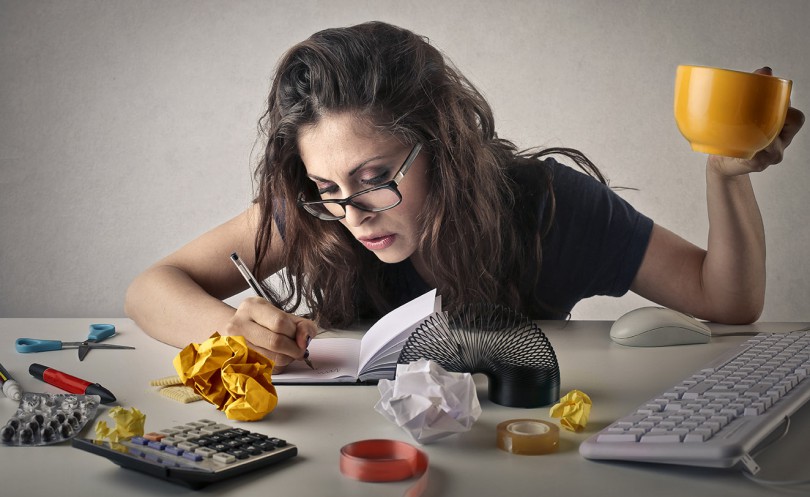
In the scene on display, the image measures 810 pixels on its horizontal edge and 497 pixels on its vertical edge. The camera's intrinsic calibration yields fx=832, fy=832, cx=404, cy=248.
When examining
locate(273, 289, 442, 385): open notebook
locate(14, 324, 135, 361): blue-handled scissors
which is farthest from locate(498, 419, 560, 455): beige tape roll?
locate(14, 324, 135, 361): blue-handled scissors

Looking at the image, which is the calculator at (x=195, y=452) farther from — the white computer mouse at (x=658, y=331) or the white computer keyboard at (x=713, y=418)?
the white computer mouse at (x=658, y=331)

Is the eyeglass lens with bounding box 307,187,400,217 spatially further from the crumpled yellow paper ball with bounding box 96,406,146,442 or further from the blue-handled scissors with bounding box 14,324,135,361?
the crumpled yellow paper ball with bounding box 96,406,146,442

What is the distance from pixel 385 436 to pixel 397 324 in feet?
0.85

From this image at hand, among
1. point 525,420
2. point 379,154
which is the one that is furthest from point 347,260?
point 525,420

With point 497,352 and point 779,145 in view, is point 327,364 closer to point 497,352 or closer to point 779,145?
point 497,352

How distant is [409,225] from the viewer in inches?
56.2

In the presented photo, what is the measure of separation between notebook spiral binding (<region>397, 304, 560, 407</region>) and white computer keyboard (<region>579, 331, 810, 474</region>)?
0.13 metres

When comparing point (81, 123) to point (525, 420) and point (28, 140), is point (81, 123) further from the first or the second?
point (525, 420)

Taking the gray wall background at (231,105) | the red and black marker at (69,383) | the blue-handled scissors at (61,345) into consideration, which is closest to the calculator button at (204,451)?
the red and black marker at (69,383)

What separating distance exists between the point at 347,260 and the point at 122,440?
778 mm

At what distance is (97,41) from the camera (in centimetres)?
377

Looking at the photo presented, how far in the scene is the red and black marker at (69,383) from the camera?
998 mm

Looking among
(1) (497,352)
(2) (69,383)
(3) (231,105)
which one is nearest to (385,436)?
(1) (497,352)

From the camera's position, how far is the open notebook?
42.6 inches
